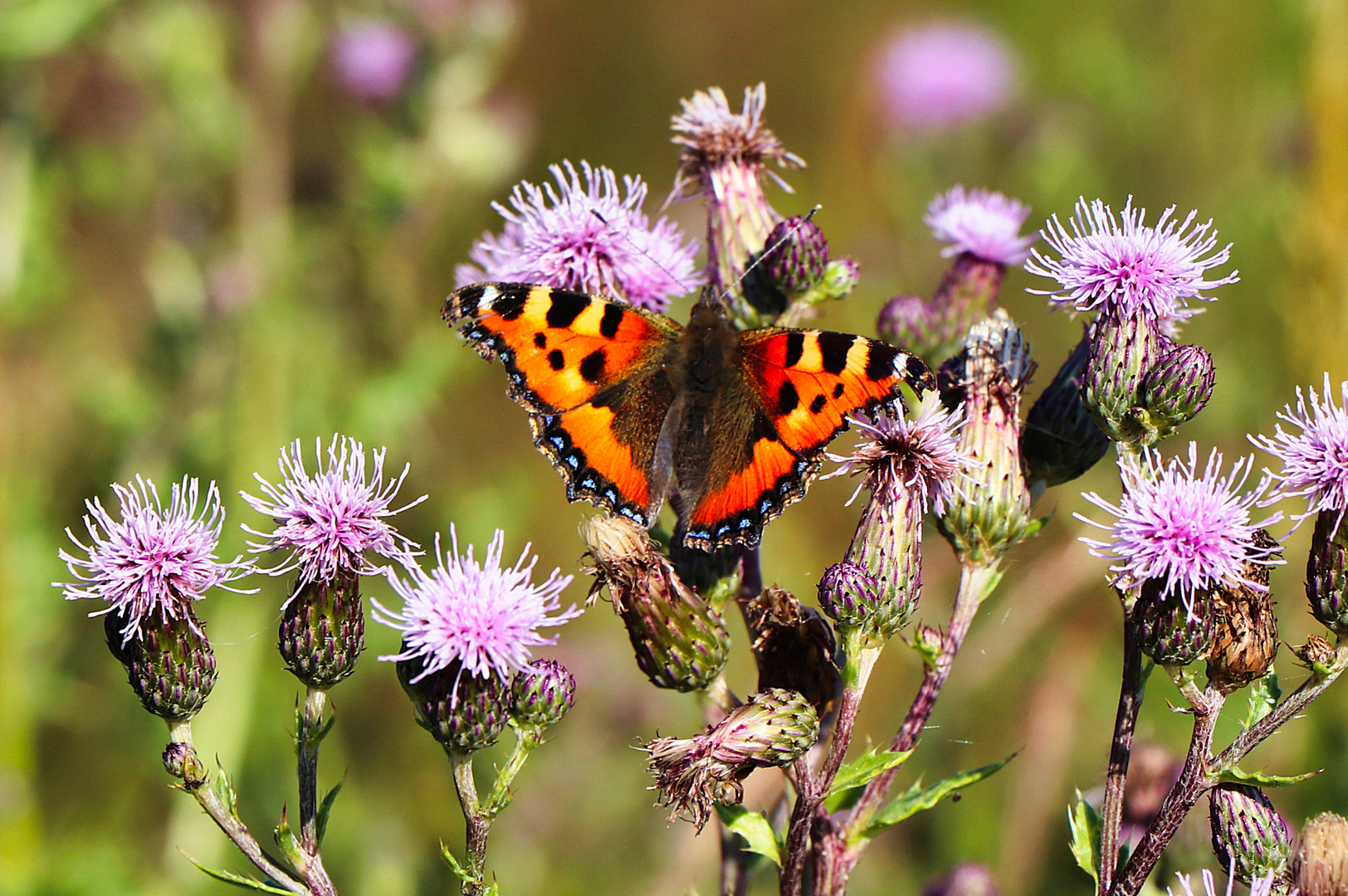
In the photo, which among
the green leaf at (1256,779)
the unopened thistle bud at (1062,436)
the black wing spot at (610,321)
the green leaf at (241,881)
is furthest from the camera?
the black wing spot at (610,321)

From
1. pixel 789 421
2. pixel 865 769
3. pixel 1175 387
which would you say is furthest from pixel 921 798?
pixel 1175 387

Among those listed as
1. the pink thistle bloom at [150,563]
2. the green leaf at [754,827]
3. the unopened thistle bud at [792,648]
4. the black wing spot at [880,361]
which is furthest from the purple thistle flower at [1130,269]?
the pink thistle bloom at [150,563]

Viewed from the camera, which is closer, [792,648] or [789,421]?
[792,648]

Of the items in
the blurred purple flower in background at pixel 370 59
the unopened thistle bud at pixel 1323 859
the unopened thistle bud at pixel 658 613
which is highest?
the blurred purple flower in background at pixel 370 59

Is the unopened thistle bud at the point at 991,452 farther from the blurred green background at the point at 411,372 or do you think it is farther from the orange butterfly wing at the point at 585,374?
the blurred green background at the point at 411,372

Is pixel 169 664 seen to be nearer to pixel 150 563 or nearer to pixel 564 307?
pixel 150 563

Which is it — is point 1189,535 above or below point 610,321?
below

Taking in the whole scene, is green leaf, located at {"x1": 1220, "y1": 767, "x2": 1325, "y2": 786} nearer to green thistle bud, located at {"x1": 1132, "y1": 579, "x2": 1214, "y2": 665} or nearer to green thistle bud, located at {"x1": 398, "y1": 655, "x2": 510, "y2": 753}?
green thistle bud, located at {"x1": 1132, "y1": 579, "x2": 1214, "y2": 665}
